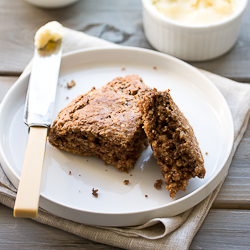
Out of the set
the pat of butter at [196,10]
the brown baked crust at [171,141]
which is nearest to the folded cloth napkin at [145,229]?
the brown baked crust at [171,141]

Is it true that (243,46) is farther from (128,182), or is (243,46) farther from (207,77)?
(128,182)

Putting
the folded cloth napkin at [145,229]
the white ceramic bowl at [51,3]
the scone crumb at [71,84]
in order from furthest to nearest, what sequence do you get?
the white ceramic bowl at [51,3] < the scone crumb at [71,84] < the folded cloth napkin at [145,229]

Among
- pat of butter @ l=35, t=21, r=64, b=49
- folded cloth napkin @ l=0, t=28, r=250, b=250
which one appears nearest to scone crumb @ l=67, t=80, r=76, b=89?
pat of butter @ l=35, t=21, r=64, b=49

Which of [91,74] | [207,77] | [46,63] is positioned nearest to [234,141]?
[207,77]

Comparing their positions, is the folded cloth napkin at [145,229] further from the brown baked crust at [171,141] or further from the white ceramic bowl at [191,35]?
the white ceramic bowl at [191,35]

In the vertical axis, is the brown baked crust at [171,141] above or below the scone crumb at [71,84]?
above

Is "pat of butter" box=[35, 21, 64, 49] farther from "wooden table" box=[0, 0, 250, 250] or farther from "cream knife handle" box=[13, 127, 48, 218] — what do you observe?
"cream knife handle" box=[13, 127, 48, 218]

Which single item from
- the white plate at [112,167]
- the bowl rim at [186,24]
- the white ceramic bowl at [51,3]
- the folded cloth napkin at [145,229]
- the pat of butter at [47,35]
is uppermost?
the bowl rim at [186,24]
